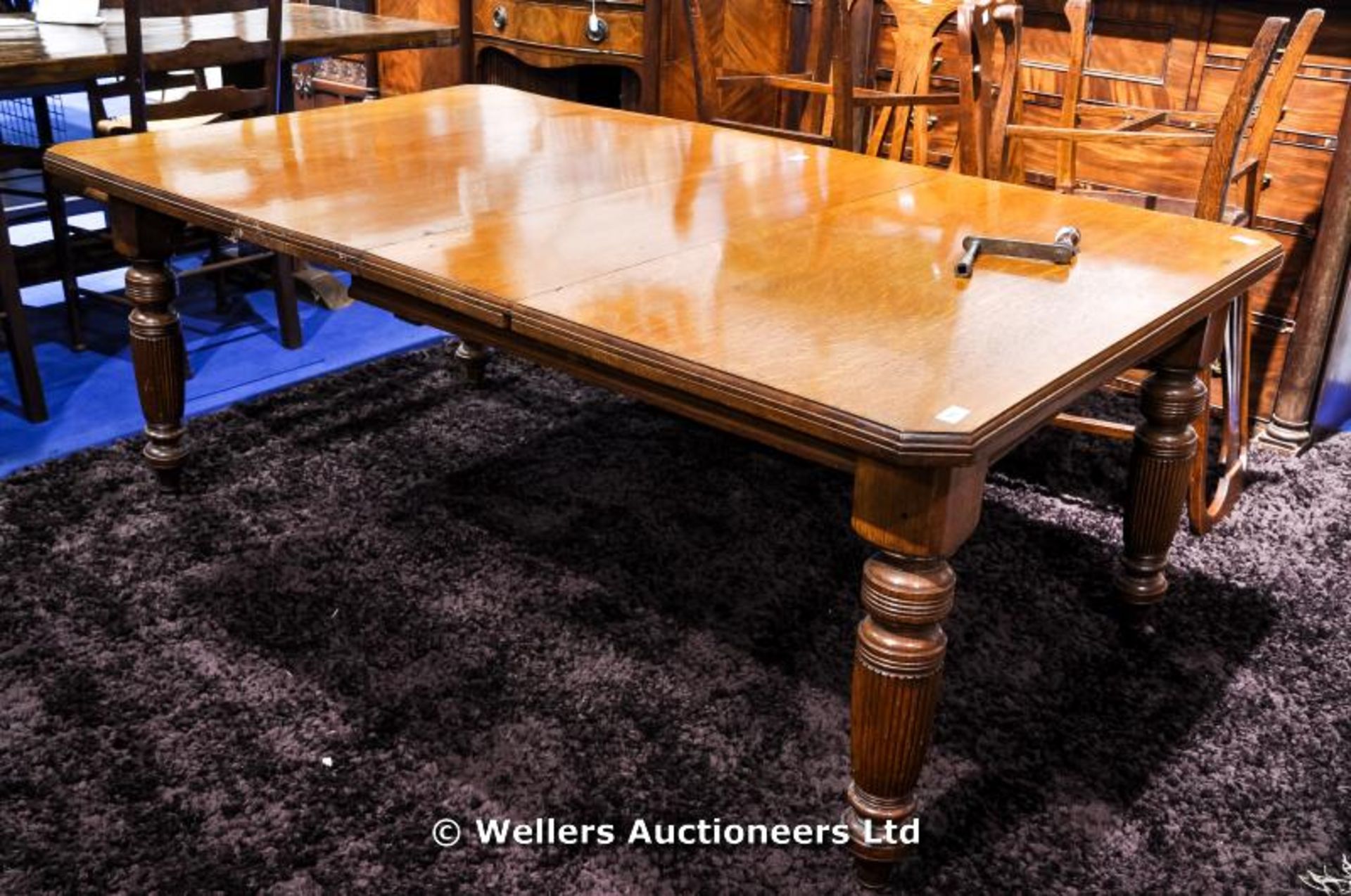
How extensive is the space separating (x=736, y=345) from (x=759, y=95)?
111 inches

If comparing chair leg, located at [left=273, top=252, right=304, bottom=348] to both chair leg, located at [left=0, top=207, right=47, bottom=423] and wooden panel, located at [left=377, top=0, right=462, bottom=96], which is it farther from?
wooden panel, located at [left=377, top=0, right=462, bottom=96]

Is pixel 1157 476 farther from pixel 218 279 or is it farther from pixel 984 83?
pixel 218 279

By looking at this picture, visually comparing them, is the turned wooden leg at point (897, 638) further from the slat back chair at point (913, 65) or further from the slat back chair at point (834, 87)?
the slat back chair at point (913, 65)

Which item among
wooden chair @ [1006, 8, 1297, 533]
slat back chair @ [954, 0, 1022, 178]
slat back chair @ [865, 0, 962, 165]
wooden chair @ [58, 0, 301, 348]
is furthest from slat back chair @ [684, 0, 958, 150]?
wooden chair @ [58, 0, 301, 348]

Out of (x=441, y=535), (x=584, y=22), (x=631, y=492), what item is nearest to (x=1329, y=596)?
(x=631, y=492)

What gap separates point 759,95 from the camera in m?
4.13

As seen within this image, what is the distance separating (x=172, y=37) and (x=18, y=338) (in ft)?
3.54

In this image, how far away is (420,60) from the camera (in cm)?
473

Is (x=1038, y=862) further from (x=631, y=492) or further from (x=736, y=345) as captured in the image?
(x=631, y=492)


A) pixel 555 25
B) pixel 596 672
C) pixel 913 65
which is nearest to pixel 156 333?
pixel 596 672

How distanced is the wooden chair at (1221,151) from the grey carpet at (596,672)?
5.6 inches

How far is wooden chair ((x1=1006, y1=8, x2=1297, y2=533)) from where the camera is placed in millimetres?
2256

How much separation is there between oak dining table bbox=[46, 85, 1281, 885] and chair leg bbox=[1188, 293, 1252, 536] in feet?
1.50

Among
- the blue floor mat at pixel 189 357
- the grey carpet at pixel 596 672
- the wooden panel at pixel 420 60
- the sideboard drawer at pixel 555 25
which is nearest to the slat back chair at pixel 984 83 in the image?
the grey carpet at pixel 596 672
